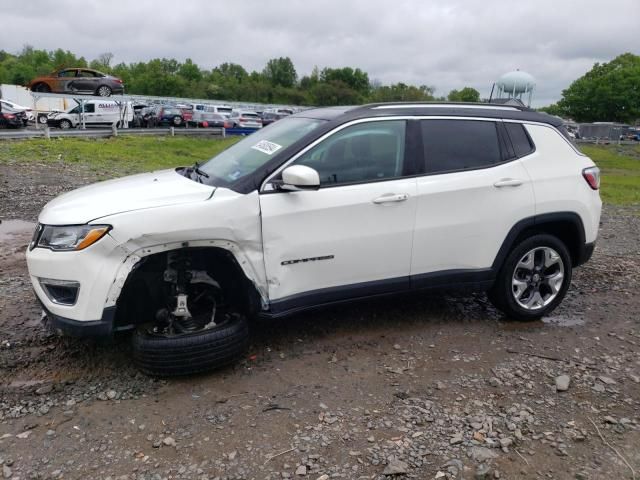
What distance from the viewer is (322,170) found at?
3832 millimetres

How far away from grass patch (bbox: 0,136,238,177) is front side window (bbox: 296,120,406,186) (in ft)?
30.8

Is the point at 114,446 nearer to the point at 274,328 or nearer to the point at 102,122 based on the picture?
the point at 274,328

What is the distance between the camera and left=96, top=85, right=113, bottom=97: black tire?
2987cm

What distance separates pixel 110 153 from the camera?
18469mm

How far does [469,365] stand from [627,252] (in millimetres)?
4461

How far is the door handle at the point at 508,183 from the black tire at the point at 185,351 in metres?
2.37

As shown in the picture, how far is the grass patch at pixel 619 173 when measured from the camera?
1520cm

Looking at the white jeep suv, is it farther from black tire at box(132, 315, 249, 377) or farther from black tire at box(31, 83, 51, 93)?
black tire at box(31, 83, 51, 93)

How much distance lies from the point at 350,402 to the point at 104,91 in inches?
1231

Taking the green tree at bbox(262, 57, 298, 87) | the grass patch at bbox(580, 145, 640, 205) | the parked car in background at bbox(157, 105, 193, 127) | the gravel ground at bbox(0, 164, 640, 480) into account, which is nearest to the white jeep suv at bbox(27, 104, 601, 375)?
the gravel ground at bbox(0, 164, 640, 480)

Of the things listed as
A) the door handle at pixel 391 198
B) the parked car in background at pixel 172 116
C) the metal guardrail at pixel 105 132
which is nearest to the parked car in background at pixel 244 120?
the metal guardrail at pixel 105 132

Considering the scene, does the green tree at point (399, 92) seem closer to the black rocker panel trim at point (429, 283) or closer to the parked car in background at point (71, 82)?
the parked car in background at point (71, 82)

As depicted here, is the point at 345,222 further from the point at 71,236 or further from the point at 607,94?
the point at 607,94

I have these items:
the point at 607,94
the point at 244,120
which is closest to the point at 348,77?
the point at 607,94
